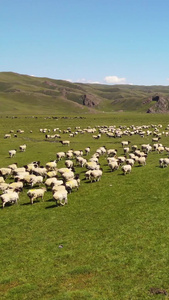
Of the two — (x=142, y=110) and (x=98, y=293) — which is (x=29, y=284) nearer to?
(x=98, y=293)

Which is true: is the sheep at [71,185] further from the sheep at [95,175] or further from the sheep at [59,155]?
the sheep at [59,155]

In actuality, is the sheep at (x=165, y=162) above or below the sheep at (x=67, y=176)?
above

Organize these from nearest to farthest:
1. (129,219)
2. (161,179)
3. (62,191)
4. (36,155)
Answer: (129,219) → (62,191) → (161,179) → (36,155)

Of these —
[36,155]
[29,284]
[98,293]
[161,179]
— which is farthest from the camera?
[36,155]

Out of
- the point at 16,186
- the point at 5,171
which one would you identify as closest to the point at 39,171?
the point at 5,171

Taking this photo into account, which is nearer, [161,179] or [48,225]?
[48,225]

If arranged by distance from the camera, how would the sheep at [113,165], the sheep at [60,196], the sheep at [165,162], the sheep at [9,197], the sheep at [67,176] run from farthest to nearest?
the sheep at [165,162]
the sheep at [113,165]
the sheep at [67,176]
the sheep at [9,197]
the sheep at [60,196]

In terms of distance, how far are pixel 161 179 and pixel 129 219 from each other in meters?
10.1

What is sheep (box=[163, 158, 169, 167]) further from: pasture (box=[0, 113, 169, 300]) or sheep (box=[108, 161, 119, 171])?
pasture (box=[0, 113, 169, 300])

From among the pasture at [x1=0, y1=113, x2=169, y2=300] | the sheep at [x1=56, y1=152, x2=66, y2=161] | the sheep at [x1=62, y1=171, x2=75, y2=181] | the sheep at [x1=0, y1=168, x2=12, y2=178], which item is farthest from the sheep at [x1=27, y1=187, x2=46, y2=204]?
the sheep at [x1=56, y1=152, x2=66, y2=161]

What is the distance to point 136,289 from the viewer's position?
37.5ft

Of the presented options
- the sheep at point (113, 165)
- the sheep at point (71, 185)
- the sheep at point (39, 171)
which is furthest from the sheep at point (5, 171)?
the sheep at point (113, 165)

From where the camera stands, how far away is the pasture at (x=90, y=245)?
464 inches

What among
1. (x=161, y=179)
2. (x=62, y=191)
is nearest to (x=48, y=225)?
(x=62, y=191)
